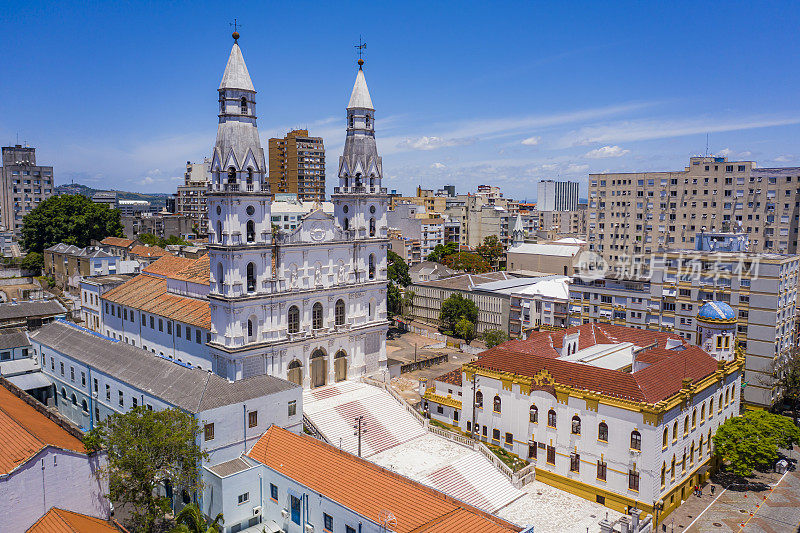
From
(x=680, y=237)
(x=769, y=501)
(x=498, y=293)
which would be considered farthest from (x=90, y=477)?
(x=680, y=237)

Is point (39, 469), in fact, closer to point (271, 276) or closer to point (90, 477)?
point (90, 477)

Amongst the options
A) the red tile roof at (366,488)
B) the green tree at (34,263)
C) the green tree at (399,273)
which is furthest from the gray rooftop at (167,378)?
the green tree at (34,263)

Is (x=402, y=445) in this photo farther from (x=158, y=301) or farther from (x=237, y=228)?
(x=158, y=301)

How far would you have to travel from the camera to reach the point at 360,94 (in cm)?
5784

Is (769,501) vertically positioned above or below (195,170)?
below

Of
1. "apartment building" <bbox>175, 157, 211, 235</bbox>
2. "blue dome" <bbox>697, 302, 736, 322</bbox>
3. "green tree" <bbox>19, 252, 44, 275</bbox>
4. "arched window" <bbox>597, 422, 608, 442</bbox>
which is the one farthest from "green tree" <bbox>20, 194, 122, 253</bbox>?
"blue dome" <bbox>697, 302, 736, 322</bbox>

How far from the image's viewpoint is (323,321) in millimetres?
55781

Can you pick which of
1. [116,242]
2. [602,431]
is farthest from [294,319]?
[116,242]

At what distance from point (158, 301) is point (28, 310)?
1722 centimetres

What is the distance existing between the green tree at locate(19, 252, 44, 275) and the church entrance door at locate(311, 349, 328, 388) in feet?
280

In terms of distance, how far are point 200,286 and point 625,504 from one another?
145 feet

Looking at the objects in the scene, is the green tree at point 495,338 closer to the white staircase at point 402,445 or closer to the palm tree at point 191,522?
the white staircase at point 402,445

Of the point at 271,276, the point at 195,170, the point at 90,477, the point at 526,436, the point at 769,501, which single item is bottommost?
the point at 769,501

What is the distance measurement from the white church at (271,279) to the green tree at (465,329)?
95.5 ft
